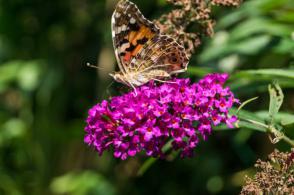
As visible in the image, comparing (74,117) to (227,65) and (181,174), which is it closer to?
(181,174)

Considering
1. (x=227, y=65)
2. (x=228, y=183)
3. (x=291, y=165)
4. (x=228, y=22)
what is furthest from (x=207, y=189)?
(x=291, y=165)

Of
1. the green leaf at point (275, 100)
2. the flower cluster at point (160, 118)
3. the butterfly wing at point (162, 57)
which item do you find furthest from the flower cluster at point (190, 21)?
the green leaf at point (275, 100)

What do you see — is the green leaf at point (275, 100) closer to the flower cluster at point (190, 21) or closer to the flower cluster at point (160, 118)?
the flower cluster at point (160, 118)

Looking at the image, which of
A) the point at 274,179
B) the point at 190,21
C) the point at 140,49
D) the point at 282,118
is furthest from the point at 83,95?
the point at 274,179

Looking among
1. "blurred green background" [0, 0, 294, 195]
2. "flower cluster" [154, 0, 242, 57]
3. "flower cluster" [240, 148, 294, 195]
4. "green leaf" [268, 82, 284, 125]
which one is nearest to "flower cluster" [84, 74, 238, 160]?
"green leaf" [268, 82, 284, 125]

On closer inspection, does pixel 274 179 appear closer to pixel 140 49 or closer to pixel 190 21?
pixel 190 21
